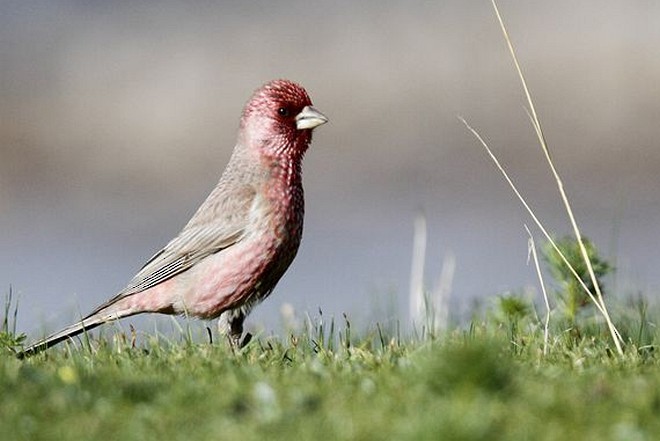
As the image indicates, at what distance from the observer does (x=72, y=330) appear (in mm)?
7660

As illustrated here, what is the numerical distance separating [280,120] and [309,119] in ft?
0.61

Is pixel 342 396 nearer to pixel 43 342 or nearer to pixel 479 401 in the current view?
pixel 479 401

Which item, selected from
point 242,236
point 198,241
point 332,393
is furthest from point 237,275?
point 332,393

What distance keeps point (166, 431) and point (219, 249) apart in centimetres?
349

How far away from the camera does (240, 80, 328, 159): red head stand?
8.08 metres

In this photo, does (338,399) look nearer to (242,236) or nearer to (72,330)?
(242,236)

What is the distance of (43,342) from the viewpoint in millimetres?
7402

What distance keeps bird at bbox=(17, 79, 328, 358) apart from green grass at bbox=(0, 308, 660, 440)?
165cm

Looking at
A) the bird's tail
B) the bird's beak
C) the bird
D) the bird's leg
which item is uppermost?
the bird's beak

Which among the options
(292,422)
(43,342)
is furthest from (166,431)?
(43,342)

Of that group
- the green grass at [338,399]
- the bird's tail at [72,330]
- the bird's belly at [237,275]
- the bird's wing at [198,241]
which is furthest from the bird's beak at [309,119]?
the green grass at [338,399]

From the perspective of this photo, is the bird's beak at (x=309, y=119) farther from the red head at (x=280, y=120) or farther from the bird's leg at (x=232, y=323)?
the bird's leg at (x=232, y=323)

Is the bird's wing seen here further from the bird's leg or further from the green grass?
the green grass

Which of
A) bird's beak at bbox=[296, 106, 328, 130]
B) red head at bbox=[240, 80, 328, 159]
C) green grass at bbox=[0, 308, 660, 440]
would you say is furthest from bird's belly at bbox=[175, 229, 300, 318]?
green grass at bbox=[0, 308, 660, 440]
